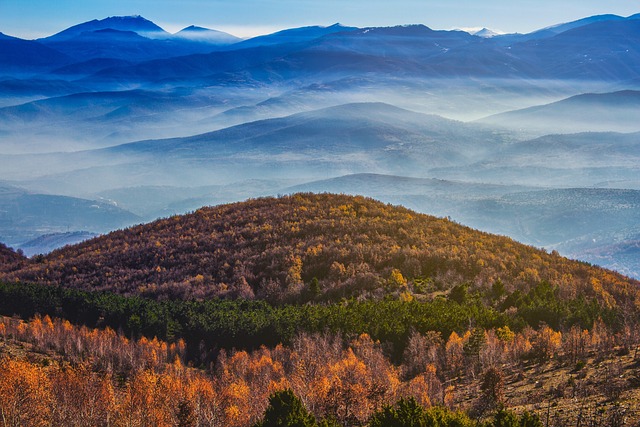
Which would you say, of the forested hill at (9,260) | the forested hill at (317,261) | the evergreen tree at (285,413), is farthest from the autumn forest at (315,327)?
the forested hill at (9,260)

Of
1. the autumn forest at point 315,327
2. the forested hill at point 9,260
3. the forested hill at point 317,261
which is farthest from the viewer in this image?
the forested hill at point 9,260

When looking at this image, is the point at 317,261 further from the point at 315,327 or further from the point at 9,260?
the point at 9,260

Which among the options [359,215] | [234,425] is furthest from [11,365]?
[359,215]

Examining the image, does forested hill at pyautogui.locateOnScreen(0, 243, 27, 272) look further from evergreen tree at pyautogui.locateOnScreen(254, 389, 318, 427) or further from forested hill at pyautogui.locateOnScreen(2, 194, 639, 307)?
evergreen tree at pyautogui.locateOnScreen(254, 389, 318, 427)

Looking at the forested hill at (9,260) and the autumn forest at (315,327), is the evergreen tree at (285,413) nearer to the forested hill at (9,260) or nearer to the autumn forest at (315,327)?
the autumn forest at (315,327)

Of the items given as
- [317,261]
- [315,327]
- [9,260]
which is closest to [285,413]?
[315,327]

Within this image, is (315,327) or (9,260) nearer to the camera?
(315,327)

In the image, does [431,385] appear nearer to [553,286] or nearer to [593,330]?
[593,330]

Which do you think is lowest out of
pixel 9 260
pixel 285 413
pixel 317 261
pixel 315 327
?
pixel 315 327

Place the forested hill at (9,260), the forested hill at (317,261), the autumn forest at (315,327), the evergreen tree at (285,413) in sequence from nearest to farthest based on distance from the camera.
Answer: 1. the evergreen tree at (285,413)
2. the autumn forest at (315,327)
3. the forested hill at (317,261)
4. the forested hill at (9,260)
